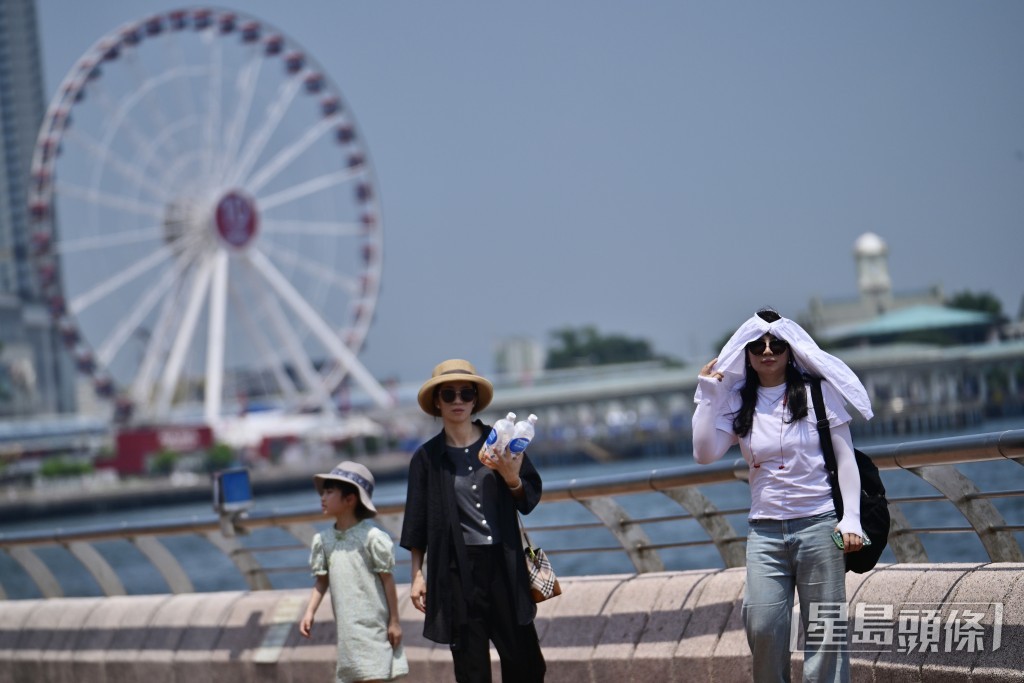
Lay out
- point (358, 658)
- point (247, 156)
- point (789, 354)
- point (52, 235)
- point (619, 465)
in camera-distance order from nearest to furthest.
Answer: point (789, 354) < point (358, 658) < point (52, 235) < point (247, 156) < point (619, 465)

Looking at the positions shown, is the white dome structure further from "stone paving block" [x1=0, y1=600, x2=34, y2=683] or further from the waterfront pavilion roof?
"stone paving block" [x1=0, y1=600, x2=34, y2=683]

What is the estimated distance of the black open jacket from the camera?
18.5 ft

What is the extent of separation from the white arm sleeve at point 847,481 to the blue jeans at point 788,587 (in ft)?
0.29

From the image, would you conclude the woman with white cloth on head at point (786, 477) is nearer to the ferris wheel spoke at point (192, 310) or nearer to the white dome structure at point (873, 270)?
the ferris wheel spoke at point (192, 310)

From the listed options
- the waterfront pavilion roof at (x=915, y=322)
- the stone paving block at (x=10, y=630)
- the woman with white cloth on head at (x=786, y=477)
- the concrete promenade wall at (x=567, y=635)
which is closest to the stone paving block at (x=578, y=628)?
the concrete promenade wall at (x=567, y=635)

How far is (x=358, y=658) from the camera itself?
638 centimetres

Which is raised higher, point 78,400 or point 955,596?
point 955,596

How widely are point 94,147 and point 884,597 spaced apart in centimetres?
4949

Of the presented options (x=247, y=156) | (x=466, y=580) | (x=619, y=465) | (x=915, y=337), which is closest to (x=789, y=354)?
(x=466, y=580)

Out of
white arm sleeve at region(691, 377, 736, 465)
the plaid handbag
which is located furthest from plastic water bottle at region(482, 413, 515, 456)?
white arm sleeve at region(691, 377, 736, 465)

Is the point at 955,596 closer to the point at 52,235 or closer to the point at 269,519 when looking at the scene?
the point at 269,519

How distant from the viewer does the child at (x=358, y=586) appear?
6.39m

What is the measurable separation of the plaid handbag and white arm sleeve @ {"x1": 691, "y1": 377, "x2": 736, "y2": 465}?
0.75 meters

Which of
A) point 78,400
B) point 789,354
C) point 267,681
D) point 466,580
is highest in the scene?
point 789,354
